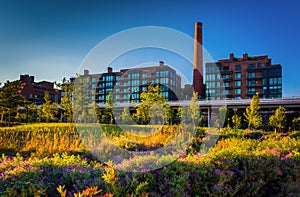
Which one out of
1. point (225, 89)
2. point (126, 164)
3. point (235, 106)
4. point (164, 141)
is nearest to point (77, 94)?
point (164, 141)

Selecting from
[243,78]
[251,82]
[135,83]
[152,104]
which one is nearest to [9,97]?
[152,104]

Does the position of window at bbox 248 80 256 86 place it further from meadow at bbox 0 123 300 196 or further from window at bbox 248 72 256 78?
meadow at bbox 0 123 300 196

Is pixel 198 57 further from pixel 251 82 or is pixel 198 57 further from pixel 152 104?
pixel 251 82

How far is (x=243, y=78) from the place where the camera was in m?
70.8

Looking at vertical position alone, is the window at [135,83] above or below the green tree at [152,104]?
above

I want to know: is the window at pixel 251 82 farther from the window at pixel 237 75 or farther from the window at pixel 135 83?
the window at pixel 135 83

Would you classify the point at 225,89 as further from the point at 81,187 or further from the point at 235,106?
the point at 81,187

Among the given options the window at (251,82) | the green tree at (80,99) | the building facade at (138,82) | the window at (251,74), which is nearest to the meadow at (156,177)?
the green tree at (80,99)

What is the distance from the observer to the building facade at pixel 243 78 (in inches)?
2640

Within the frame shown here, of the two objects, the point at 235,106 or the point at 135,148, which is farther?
the point at 235,106

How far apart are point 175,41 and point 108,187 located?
7092 millimetres

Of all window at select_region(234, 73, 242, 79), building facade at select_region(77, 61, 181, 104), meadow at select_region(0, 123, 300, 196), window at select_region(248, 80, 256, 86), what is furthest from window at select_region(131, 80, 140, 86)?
meadow at select_region(0, 123, 300, 196)

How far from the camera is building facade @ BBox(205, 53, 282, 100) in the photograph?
220 ft

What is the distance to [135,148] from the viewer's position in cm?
1045
